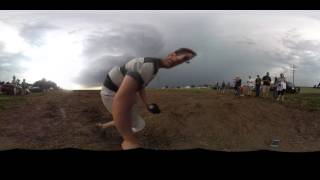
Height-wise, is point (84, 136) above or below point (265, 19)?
below

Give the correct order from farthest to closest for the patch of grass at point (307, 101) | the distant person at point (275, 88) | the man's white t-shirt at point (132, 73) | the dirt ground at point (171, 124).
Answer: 1. the patch of grass at point (307, 101)
2. the distant person at point (275, 88)
3. the dirt ground at point (171, 124)
4. the man's white t-shirt at point (132, 73)

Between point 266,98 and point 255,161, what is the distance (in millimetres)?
988

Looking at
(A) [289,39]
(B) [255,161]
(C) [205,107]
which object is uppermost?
(A) [289,39]

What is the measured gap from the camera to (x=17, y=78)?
11.2 m

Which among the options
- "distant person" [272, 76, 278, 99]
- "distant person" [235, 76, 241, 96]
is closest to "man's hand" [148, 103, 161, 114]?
"distant person" [235, 76, 241, 96]

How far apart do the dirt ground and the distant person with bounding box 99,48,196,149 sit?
107 mm

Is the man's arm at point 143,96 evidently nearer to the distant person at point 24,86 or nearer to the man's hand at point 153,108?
the man's hand at point 153,108

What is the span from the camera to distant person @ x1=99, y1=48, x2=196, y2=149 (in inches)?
432

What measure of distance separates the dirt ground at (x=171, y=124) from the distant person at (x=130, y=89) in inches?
4.2

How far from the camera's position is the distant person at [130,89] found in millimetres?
10977

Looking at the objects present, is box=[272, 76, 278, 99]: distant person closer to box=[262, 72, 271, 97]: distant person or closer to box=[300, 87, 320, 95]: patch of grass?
box=[262, 72, 271, 97]: distant person

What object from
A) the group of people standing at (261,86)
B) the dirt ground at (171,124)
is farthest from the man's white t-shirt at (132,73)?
the group of people standing at (261,86)

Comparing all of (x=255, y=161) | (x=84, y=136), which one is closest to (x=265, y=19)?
(x=255, y=161)
